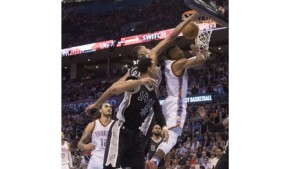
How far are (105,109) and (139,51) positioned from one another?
773 millimetres

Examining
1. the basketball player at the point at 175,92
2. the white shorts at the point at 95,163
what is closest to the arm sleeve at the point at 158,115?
the basketball player at the point at 175,92

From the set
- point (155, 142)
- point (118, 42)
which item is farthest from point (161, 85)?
point (118, 42)

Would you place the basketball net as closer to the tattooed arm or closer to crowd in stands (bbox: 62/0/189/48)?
crowd in stands (bbox: 62/0/189/48)

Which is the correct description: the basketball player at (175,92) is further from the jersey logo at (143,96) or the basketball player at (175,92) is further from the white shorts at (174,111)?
the jersey logo at (143,96)

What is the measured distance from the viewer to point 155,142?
665cm

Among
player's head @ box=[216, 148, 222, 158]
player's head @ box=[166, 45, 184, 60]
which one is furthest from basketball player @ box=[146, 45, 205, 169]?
player's head @ box=[216, 148, 222, 158]

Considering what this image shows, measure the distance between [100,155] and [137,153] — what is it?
2.83ft

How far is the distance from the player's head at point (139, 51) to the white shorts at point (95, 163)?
3.96ft

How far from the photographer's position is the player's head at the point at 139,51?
22.4 ft

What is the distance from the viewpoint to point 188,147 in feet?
21.3

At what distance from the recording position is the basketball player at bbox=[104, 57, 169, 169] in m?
6.45
